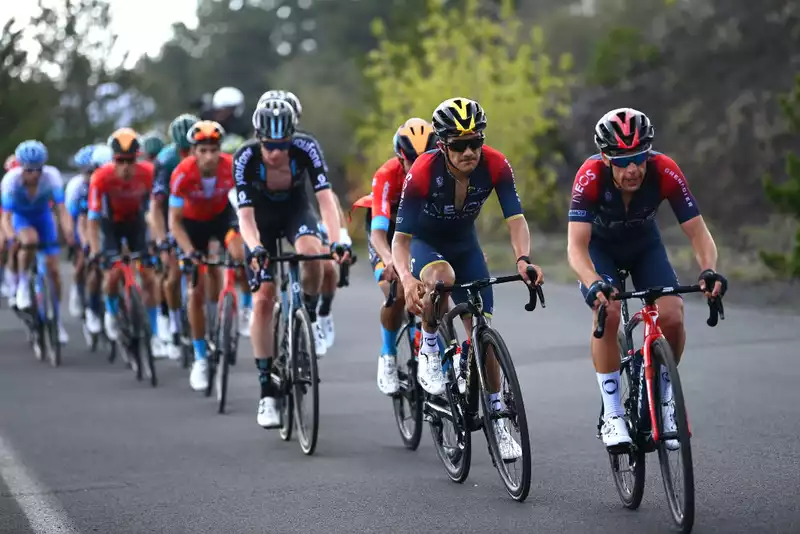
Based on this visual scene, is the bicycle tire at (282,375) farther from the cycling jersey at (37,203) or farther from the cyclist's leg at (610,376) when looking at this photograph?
the cycling jersey at (37,203)

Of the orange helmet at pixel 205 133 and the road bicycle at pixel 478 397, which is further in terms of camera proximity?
the orange helmet at pixel 205 133

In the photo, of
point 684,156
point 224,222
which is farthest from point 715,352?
point 684,156

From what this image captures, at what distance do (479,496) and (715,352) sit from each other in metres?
5.80

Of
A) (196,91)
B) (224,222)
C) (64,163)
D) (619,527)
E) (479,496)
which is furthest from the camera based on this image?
(196,91)

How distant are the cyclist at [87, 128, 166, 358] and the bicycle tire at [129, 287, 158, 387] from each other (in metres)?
0.57

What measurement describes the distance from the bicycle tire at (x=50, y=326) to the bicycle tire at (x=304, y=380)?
5964 millimetres

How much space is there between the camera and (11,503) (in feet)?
24.8

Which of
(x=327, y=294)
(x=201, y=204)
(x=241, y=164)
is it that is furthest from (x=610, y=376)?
(x=201, y=204)

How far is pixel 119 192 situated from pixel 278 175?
4413 millimetres

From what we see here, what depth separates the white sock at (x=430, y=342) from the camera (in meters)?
7.66

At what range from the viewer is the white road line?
273 inches

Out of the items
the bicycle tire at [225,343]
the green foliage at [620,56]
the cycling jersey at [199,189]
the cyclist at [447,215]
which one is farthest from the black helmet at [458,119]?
the green foliage at [620,56]

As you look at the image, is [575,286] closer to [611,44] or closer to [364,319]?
[364,319]

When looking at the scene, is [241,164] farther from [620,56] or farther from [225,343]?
[620,56]
